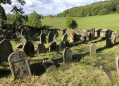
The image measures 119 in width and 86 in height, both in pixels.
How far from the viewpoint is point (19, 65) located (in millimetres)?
4980

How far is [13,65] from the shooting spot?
4781mm

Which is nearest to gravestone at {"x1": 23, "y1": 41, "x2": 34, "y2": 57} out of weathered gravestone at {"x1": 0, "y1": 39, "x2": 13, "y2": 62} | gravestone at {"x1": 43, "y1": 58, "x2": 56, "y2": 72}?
weathered gravestone at {"x1": 0, "y1": 39, "x2": 13, "y2": 62}

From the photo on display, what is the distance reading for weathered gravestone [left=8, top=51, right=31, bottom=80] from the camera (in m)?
4.73

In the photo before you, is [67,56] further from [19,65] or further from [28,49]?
[28,49]

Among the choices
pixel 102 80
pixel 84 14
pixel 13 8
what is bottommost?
pixel 102 80

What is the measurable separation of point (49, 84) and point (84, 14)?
8974 centimetres

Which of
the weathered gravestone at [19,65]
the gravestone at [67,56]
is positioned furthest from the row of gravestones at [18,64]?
the gravestone at [67,56]

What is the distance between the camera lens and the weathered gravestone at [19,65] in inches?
186

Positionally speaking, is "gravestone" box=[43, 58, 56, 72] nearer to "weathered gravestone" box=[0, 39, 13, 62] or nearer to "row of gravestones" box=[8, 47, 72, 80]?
"row of gravestones" box=[8, 47, 72, 80]

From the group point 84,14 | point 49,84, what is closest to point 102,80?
point 49,84

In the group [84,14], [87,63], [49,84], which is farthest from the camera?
[84,14]

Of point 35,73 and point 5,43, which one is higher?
point 5,43

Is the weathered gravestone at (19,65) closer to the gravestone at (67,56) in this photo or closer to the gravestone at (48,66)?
the gravestone at (48,66)

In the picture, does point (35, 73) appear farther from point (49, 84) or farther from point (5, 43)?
point (5, 43)
